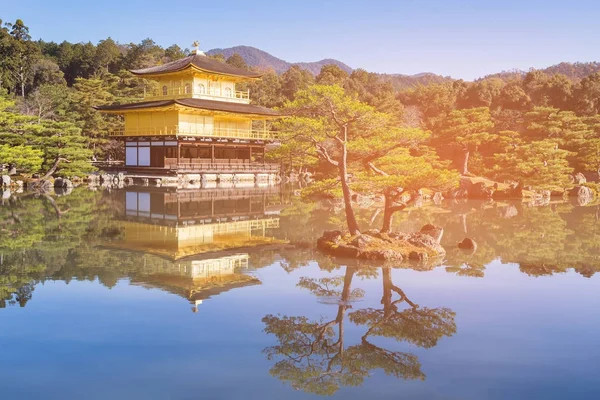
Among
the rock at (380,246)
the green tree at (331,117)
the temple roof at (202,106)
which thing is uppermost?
the temple roof at (202,106)

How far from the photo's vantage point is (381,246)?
14695mm

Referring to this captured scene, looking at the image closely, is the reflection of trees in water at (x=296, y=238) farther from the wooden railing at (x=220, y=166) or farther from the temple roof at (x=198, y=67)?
the temple roof at (x=198, y=67)

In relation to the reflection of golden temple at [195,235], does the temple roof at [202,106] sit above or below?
above

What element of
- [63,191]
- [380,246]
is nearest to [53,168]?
[63,191]

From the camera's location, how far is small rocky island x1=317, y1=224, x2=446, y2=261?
1435 cm

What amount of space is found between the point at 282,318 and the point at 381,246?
5.74m

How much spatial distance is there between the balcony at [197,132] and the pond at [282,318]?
21.1 meters

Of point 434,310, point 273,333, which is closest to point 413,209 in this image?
point 434,310

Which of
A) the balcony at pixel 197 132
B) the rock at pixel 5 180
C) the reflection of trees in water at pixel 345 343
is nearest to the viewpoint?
the reflection of trees in water at pixel 345 343

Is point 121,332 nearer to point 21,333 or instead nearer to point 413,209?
point 21,333

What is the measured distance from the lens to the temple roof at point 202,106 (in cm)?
3927

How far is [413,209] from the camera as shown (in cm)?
2684

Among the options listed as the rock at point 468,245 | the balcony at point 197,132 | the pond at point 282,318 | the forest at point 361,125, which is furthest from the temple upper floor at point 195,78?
the rock at point 468,245

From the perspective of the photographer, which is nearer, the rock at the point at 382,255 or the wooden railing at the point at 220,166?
the rock at the point at 382,255
